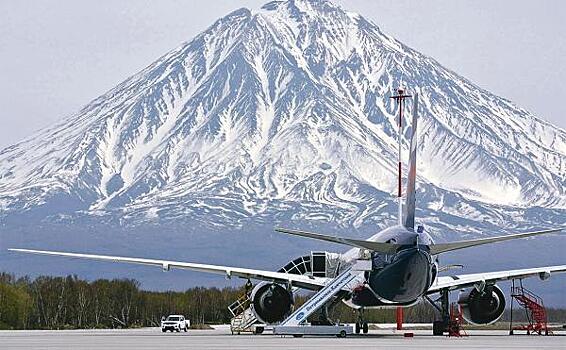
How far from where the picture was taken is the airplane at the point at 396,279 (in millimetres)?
70188

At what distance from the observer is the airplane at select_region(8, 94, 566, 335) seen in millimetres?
70188

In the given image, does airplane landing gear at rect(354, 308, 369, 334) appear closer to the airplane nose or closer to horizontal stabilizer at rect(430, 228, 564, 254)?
the airplane nose

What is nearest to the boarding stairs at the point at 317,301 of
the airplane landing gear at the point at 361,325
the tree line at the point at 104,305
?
the airplane landing gear at the point at 361,325

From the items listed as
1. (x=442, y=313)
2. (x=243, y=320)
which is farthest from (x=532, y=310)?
(x=243, y=320)

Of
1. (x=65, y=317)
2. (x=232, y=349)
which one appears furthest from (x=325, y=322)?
(x=65, y=317)

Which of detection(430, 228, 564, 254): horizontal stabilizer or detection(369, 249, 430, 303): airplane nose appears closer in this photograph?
detection(430, 228, 564, 254): horizontal stabilizer

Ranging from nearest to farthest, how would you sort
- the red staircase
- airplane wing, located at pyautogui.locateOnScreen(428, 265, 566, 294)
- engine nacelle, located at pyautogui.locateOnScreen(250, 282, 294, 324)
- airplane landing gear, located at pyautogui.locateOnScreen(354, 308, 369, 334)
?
airplane wing, located at pyautogui.locateOnScreen(428, 265, 566, 294) < engine nacelle, located at pyautogui.locateOnScreen(250, 282, 294, 324) < airplane landing gear, located at pyautogui.locateOnScreen(354, 308, 369, 334) < the red staircase

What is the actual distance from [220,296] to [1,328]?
46.7 meters

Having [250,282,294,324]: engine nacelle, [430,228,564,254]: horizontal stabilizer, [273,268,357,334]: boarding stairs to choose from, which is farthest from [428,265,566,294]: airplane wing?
[250,282,294,324]: engine nacelle

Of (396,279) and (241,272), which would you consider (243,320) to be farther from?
(396,279)

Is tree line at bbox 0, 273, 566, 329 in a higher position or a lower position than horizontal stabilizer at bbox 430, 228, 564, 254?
higher

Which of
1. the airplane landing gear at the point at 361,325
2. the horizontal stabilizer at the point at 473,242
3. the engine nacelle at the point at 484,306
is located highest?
the horizontal stabilizer at the point at 473,242

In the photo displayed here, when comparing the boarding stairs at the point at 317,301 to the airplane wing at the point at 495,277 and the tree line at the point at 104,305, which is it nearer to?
the airplane wing at the point at 495,277

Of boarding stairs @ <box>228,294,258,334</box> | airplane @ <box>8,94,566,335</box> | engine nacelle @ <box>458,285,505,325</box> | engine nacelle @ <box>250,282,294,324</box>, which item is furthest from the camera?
boarding stairs @ <box>228,294,258,334</box>
